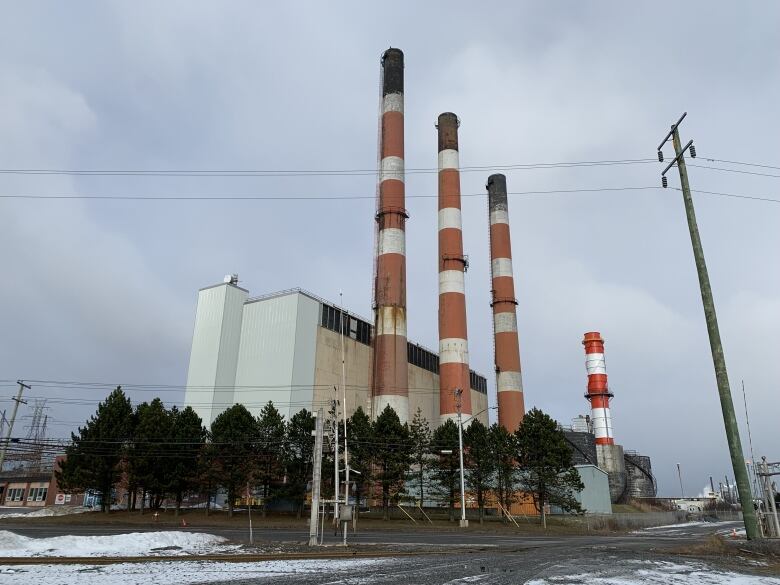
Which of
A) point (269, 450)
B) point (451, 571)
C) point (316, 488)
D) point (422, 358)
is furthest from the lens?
point (422, 358)

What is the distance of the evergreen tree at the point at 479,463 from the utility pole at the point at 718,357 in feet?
107

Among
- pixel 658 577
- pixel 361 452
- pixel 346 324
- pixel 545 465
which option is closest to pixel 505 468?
pixel 545 465

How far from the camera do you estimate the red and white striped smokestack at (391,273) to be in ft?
208

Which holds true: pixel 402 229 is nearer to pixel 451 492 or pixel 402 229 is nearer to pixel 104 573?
pixel 451 492

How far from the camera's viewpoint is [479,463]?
51.7m

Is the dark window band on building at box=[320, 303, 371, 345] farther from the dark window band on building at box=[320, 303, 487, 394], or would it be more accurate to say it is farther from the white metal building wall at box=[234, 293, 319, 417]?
the white metal building wall at box=[234, 293, 319, 417]

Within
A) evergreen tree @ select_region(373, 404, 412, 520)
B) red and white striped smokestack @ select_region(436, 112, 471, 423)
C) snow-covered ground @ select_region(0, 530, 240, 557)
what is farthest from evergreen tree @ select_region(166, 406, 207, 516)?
snow-covered ground @ select_region(0, 530, 240, 557)

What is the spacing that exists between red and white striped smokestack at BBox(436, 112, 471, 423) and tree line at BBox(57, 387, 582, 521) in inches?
437

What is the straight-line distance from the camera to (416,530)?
40125mm

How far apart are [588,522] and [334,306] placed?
3536cm

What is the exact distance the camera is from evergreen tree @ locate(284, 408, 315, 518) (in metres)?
49.9

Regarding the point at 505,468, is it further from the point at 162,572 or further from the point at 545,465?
the point at 162,572

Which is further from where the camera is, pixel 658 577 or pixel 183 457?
pixel 183 457

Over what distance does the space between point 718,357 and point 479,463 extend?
34157 millimetres
